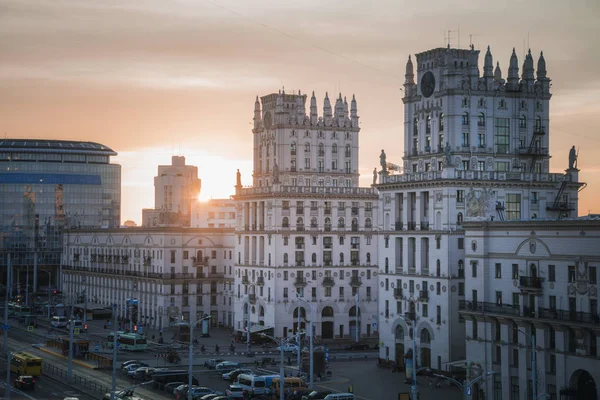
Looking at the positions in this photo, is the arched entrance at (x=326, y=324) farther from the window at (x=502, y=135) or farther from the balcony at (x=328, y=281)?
the window at (x=502, y=135)

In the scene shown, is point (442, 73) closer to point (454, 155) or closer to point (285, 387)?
point (454, 155)

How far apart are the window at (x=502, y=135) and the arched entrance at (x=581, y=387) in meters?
40.4

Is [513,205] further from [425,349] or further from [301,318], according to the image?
[301,318]

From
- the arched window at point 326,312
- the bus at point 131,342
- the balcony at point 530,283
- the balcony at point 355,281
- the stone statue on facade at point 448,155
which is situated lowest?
the bus at point 131,342

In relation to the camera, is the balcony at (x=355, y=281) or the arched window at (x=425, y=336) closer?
the arched window at (x=425, y=336)

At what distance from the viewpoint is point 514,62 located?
423ft

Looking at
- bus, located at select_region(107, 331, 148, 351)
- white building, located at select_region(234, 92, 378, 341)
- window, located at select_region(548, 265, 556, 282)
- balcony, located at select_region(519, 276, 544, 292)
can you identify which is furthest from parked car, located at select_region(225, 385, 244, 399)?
white building, located at select_region(234, 92, 378, 341)

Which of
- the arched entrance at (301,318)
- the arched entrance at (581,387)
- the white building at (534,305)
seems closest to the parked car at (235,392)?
the white building at (534,305)

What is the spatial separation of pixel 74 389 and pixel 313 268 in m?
59.2

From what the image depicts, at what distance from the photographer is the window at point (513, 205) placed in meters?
124

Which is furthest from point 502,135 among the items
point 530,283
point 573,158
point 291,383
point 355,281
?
point 355,281

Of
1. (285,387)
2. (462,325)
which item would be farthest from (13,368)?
(462,325)

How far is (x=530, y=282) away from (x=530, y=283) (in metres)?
Result: 0.16

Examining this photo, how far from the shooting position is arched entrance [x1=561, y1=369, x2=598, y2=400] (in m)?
92.8
